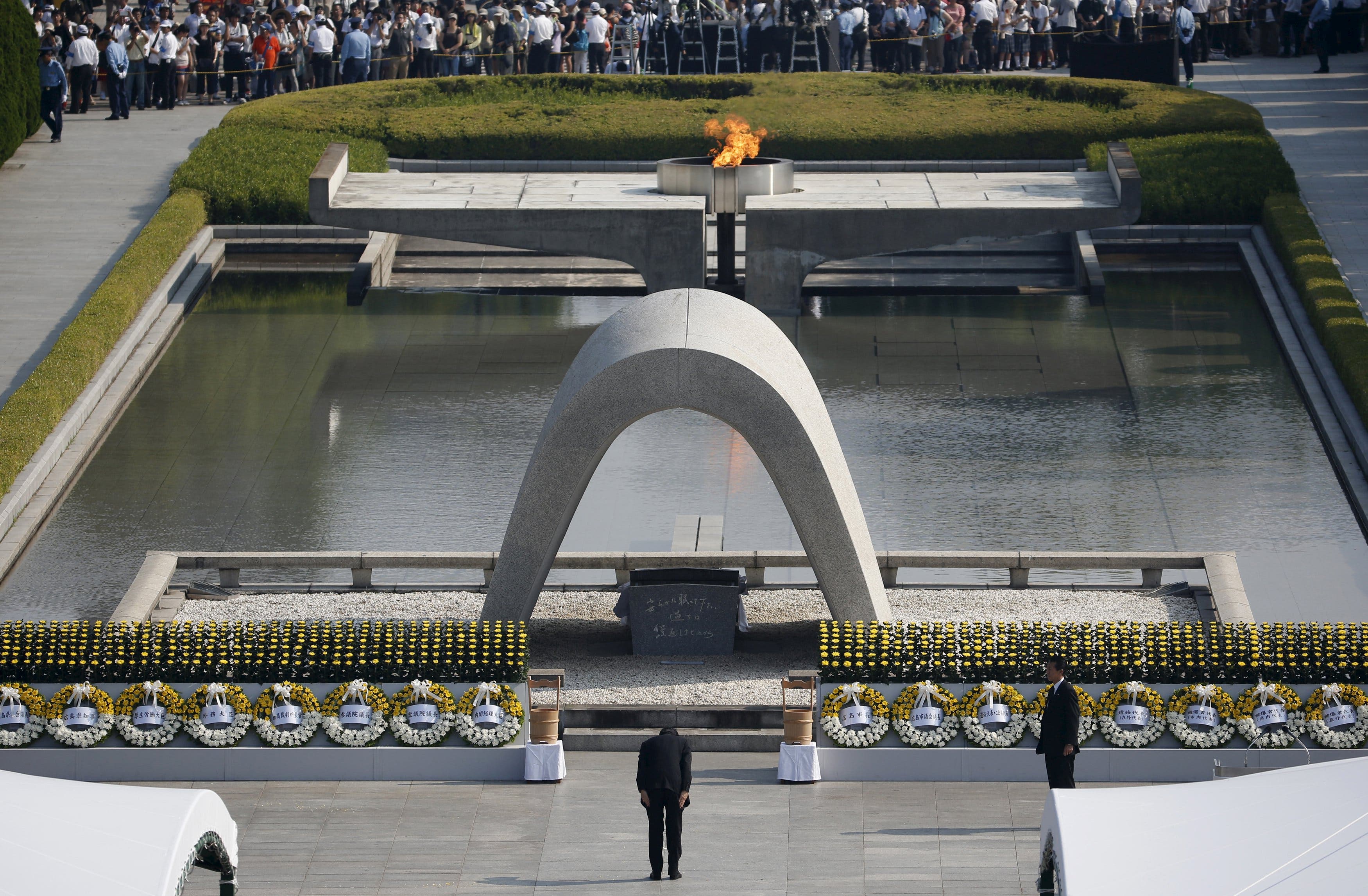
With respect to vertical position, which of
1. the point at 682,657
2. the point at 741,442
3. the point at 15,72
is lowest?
the point at 741,442

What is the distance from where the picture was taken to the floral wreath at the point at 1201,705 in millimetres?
17391

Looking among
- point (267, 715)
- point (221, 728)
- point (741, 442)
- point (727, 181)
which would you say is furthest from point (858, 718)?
point (727, 181)

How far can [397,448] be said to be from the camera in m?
27.9

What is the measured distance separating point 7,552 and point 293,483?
3.97 metres

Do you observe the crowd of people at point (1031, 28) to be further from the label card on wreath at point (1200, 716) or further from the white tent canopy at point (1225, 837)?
the white tent canopy at point (1225, 837)

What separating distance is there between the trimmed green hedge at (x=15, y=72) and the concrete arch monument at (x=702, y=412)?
2430 centimetres

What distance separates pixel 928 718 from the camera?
1745 centimetres

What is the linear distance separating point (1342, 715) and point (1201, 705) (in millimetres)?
1194

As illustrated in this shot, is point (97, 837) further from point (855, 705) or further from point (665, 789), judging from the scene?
point (855, 705)

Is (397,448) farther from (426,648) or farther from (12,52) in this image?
(12,52)

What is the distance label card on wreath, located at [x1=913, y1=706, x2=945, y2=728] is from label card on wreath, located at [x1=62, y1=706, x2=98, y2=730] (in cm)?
672

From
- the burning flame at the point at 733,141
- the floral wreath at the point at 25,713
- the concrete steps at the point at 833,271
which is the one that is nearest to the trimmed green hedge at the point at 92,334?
the concrete steps at the point at 833,271

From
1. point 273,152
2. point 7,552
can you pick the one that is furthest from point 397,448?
point 273,152

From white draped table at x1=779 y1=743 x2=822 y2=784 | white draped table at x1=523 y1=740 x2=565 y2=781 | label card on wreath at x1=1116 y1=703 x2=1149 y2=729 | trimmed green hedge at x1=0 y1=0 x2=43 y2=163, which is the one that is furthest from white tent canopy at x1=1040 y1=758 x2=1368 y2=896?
trimmed green hedge at x1=0 y1=0 x2=43 y2=163
